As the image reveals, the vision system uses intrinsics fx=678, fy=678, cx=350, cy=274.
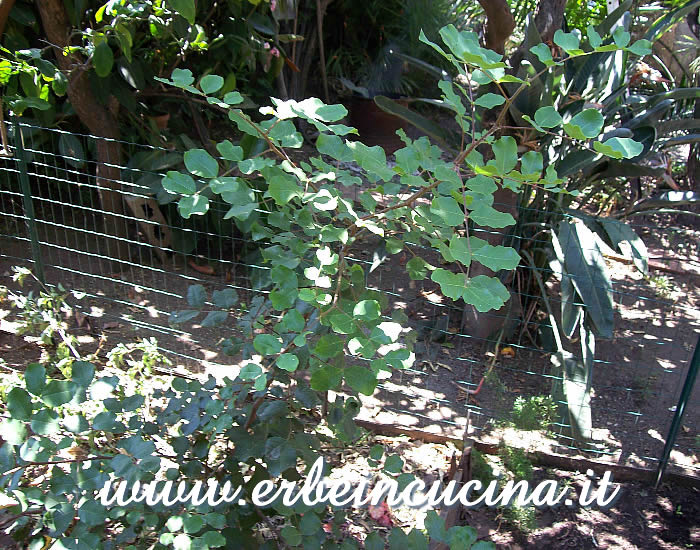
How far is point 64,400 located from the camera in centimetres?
164

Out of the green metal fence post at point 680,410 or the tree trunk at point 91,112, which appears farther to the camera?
the tree trunk at point 91,112

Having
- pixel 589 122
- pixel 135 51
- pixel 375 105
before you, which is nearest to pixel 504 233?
pixel 589 122

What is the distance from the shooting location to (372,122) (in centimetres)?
765

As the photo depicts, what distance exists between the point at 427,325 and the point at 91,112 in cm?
234

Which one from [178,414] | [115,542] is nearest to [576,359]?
[178,414]

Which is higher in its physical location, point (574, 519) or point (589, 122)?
point (589, 122)

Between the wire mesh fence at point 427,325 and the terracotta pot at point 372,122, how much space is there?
3061 millimetres

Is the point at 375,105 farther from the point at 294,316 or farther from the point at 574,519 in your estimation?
the point at 294,316

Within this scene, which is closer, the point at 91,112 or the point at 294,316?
the point at 294,316

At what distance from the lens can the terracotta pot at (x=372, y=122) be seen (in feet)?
24.9

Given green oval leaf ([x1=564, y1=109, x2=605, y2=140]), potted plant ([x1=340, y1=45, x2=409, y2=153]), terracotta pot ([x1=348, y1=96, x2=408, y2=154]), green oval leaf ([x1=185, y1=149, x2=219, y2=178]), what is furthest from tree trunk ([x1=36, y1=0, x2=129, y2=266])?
terracotta pot ([x1=348, y1=96, x2=408, y2=154])

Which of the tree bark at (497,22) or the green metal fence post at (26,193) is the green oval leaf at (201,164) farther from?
the green metal fence post at (26,193)

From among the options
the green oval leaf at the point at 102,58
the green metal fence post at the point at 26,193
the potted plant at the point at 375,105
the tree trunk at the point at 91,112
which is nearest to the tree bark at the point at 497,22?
the green oval leaf at the point at 102,58

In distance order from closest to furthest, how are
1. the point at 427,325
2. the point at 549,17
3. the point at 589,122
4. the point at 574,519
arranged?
the point at 589,122, the point at 574,519, the point at 549,17, the point at 427,325
